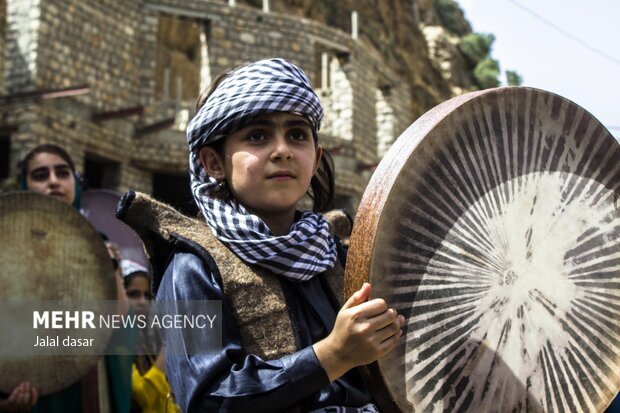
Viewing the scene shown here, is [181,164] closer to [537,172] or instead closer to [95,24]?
[95,24]

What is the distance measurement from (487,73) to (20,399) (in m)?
26.8

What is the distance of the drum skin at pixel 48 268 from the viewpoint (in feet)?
9.59

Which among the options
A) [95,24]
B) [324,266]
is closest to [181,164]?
[95,24]

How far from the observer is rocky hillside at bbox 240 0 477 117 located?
20969mm

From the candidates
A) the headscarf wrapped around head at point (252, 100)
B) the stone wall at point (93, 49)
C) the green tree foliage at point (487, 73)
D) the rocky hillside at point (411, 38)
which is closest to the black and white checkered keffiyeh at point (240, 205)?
the headscarf wrapped around head at point (252, 100)

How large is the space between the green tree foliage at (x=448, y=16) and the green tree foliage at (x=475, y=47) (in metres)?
1.25

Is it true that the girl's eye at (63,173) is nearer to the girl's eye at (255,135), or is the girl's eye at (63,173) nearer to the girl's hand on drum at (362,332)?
the girl's eye at (255,135)

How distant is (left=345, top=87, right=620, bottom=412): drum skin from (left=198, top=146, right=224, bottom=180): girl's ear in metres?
0.45

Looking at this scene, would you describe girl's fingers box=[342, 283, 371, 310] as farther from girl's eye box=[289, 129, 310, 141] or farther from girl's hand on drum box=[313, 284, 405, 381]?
girl's eye box=[289, 129, 310, 141]

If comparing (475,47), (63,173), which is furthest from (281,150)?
(475,47)

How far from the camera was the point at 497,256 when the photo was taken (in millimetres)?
1586

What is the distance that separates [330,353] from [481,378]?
0.35m

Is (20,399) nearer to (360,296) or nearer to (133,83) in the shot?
(360,296)

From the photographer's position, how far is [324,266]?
5.67 ft
